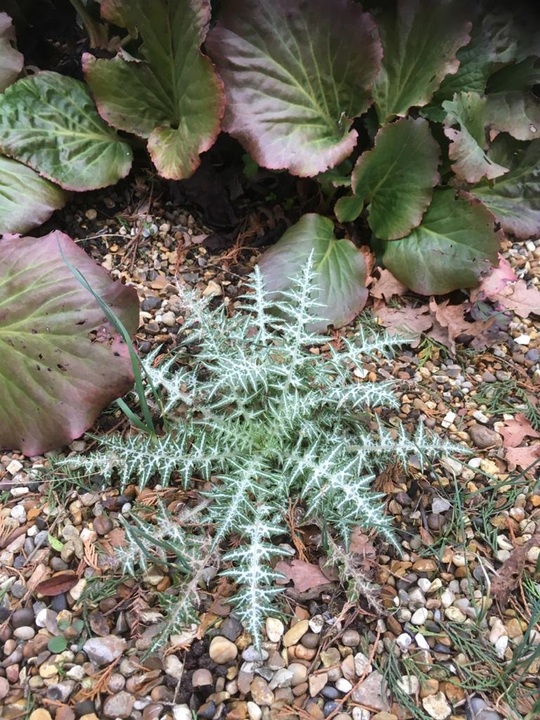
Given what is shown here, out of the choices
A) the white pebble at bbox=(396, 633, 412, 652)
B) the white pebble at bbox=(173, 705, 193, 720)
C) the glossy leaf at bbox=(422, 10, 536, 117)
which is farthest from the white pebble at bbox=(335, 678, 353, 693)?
the glossy leaf at bbox=(422, 10, 536, 117)

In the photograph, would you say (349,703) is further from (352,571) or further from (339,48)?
(339,48)

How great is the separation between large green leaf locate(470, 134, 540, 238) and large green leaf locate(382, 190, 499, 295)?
0.23 metres

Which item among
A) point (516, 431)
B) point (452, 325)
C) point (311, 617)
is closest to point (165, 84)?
point (452, 325)

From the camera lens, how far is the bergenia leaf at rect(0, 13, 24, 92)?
1748mm

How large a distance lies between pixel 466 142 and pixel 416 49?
1.18 feet

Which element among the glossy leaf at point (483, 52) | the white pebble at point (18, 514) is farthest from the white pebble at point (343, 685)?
the glossy leaf at point (483, 52)

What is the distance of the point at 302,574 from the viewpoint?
4.13ft

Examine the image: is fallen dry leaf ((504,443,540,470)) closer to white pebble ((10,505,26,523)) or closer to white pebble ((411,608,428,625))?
white pebble ((411,608,428,625))

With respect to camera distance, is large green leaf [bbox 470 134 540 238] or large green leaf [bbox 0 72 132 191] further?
large green leaf [bbox 470 134 540 238]

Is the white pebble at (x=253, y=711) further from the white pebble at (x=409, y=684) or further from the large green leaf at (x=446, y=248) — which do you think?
the large green leaf at (x=446, y=248)

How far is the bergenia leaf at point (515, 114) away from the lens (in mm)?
1819

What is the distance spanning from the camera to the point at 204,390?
142cm

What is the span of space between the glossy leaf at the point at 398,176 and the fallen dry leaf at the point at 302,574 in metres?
0.99

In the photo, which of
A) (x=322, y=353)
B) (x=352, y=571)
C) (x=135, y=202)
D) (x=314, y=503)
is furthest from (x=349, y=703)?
(x=135, y=202)
